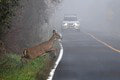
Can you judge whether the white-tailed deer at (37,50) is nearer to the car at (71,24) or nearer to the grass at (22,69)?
the grass at (22,69)

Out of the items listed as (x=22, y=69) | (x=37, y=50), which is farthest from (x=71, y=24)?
(x=22, y=69)

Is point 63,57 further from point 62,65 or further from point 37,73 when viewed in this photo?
point 37,73

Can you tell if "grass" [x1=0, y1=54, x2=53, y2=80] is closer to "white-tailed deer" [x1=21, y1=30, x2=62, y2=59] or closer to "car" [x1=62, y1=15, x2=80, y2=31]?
"white-tailed deer" [x1=21, y1=30, x2=62, y2=59]

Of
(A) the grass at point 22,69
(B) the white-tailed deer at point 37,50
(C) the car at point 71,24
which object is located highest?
(B) the white-tailed deer at point 37,50

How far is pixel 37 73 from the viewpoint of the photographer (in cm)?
1532

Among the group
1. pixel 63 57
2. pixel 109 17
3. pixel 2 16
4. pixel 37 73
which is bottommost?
pixel 109 17

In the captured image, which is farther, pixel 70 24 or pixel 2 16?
pixel 70 24

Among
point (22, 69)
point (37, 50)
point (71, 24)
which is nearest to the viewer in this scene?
point (22, 69)

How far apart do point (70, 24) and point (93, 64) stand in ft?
127

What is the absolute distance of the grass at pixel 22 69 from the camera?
14.5 metres

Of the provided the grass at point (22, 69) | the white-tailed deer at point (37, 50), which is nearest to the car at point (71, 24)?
the grass at point (22, 69)

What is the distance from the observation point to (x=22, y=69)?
16.4 m

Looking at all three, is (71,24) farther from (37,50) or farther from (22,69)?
(22,69)

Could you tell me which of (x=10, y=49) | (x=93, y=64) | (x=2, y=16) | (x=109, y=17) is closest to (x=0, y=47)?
(x=2, y=16)
